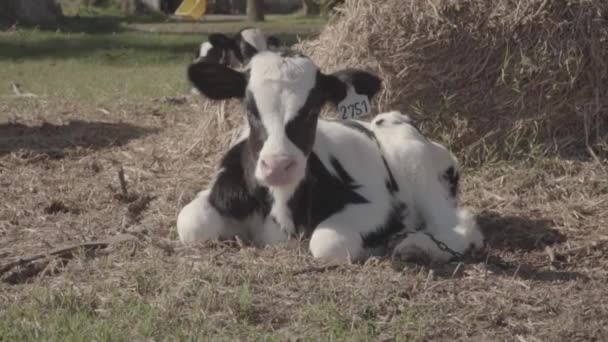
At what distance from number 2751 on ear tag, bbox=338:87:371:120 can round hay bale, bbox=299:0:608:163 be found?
2195 millimetres

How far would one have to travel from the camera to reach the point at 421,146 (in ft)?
23.1

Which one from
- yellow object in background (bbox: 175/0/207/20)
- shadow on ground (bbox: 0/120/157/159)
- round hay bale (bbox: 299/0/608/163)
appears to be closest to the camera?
round hay bale (bbox: 299/0/608/163)

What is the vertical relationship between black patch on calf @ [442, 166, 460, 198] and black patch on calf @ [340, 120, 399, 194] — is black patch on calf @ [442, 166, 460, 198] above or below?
below

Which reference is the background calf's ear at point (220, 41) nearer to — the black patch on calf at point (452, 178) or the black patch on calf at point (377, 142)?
the black patch on calf at point (377, 142)

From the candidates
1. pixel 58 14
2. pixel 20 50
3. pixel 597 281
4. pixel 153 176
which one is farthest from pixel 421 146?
pixel 58 14

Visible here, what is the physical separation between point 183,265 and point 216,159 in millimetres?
3359

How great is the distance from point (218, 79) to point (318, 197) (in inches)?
33.9

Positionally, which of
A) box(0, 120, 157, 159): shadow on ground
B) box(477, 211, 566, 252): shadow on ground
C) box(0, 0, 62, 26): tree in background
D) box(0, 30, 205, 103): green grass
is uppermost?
box(477, 211, 566, 252): shadow on ground

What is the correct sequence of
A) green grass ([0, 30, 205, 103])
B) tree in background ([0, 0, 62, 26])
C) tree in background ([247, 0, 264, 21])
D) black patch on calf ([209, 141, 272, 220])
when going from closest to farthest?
black patch on calf ([209, 141, 272, 220])
green grass ([0, 30, 205, 103])
tree in background ([0, 0, 62, 26])
tree in background ([247, 0, 264, 21])

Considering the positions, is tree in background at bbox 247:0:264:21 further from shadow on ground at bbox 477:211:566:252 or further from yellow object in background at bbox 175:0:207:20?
shadow on ground at bbox 477:211:566:252

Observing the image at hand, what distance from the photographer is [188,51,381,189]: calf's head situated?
579 cm

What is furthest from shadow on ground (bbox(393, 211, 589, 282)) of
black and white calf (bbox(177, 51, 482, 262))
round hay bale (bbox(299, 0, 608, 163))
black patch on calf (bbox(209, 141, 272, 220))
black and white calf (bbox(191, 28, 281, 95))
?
black and white calf (bbox(191, 28, 281, 95))

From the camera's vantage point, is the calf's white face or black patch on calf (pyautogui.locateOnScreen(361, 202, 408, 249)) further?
black patch on calf (pyautogui.locateOnScreen(361, 202, 408, 249))

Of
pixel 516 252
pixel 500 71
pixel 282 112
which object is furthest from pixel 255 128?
pixel 500 71
